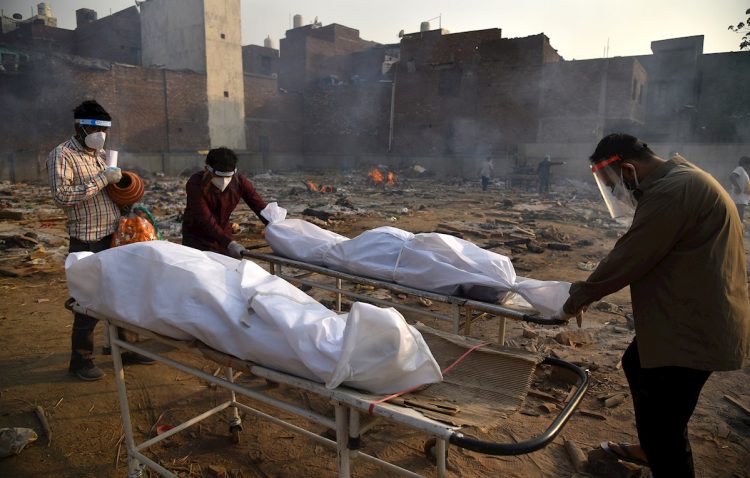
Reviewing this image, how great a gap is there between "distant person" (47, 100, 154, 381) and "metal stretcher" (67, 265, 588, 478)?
3.90ft

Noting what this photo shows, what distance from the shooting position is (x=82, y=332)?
3480mm

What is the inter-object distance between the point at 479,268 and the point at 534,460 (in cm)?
127

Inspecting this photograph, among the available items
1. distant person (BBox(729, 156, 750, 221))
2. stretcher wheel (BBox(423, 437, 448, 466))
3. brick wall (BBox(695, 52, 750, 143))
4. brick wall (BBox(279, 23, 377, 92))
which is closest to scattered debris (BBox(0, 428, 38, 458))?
stretcher wheel (BBox(423, 437, 448, 466))

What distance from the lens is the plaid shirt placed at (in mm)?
3291

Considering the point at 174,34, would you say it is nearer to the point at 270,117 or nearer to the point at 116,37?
the point at 116,37

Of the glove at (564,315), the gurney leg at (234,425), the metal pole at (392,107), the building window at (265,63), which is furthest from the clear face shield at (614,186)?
the building window at (265,63)

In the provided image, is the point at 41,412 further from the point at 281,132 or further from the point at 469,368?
the point at 281,132

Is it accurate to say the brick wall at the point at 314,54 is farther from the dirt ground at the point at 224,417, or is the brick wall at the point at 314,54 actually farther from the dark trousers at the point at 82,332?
the dark trousers at the point at 82,332

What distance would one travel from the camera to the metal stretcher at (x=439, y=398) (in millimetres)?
1507

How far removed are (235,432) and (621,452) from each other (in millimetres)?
2428

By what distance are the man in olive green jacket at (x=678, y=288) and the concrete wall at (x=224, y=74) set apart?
2625cm

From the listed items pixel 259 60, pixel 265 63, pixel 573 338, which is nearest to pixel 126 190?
pixel 573 338

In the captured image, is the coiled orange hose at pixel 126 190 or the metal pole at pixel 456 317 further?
the coiled orange hose at pixel 126 190

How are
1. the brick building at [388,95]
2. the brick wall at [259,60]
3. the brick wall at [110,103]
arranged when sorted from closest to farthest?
the brick wall at [110,103] < the brick building at [388,95] < the brick wall at [259,60]
